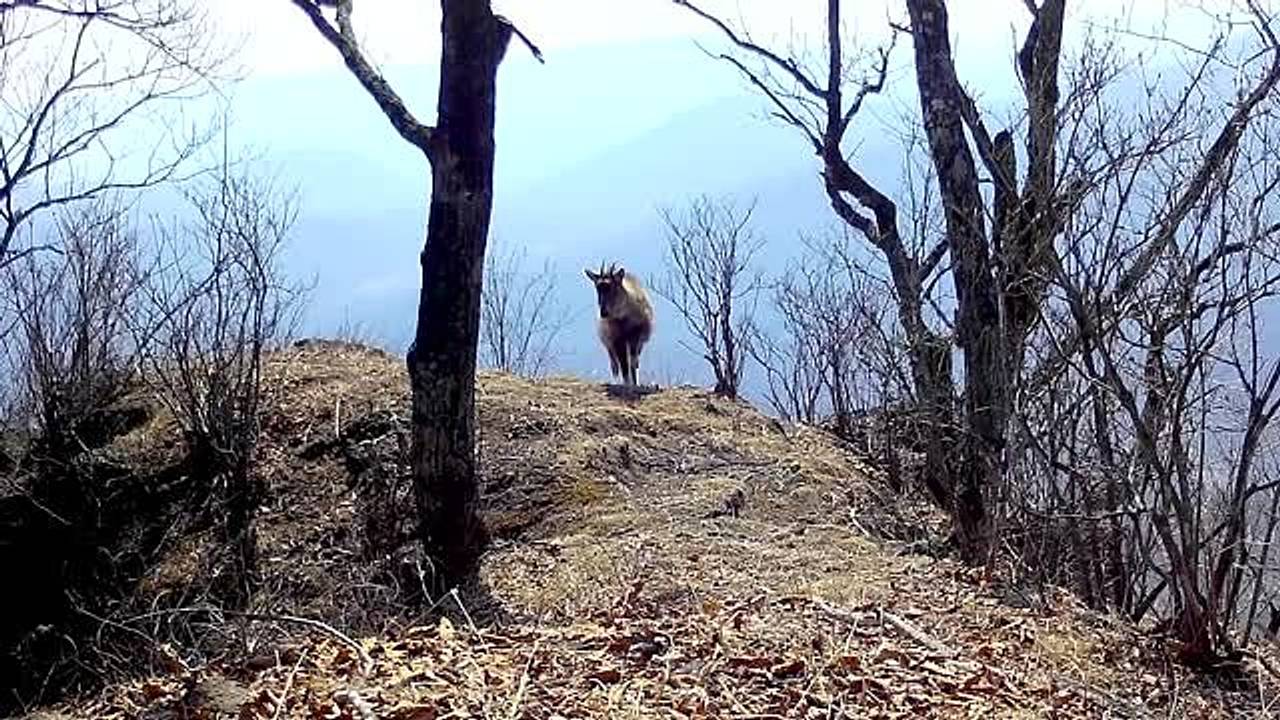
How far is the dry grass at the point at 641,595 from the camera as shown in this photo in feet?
12.4

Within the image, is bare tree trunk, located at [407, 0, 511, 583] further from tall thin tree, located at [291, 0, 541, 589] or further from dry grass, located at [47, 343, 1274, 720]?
dry grass, located at [47, 343, 1274, 720]

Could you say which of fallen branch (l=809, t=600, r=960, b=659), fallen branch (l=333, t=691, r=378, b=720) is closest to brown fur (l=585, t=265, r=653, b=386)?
fallen branch (l=809, t=600, r=960, b=659)

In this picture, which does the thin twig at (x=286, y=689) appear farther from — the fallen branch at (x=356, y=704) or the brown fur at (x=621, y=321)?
the brown fur at (x=621, y=321)

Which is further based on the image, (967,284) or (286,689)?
(967,284)

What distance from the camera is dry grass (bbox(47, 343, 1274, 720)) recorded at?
149 inches

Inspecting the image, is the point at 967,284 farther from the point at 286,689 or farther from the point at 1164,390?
the point at 286,689

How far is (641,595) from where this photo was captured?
6.41 metres

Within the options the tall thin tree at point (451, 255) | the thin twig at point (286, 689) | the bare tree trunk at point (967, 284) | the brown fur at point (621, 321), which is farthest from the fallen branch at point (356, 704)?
the brown fur at point (621, 321)

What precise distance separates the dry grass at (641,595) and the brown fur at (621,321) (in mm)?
1850

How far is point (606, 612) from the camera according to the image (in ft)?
17.7

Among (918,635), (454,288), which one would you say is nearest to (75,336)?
(454,288)

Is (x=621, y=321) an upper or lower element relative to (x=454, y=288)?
upper

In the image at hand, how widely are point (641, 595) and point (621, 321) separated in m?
9.83

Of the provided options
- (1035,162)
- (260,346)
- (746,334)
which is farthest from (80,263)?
(746,334)
